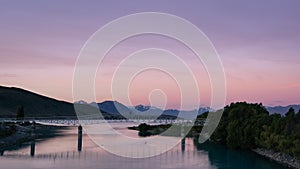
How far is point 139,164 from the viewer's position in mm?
39625

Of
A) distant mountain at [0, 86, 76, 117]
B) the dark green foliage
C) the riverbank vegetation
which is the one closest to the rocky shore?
the riverbank vegetation

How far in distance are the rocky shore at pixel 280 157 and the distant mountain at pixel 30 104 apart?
106739 mm

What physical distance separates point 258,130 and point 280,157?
6.29 m

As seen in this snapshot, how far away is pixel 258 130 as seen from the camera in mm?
47344

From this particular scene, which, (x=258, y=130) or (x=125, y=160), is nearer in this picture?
(x=125, y=160)

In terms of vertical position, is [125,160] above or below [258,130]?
below

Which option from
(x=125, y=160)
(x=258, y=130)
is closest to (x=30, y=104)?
(x=125, y=160)

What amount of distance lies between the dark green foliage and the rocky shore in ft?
2.07

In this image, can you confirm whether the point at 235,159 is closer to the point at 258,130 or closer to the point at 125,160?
the point at 258,130

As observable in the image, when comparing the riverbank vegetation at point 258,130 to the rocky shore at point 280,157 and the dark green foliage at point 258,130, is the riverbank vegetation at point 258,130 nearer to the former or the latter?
the dark green foliage at point 258,130

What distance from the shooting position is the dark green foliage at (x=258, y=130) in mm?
39681

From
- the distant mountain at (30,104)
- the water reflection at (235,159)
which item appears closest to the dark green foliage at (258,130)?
the water reflection at (235,159)

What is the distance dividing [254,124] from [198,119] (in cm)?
2882

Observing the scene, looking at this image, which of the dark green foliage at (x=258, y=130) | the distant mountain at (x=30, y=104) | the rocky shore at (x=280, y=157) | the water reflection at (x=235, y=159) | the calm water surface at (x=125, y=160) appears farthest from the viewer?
the distant mountain at (x=30, y=104)
